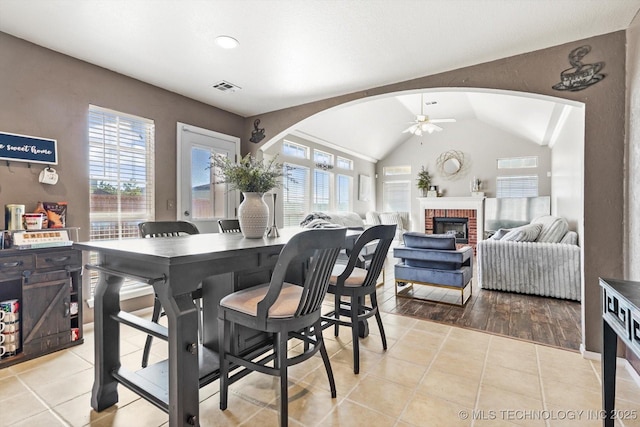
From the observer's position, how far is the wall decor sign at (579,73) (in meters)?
2.40

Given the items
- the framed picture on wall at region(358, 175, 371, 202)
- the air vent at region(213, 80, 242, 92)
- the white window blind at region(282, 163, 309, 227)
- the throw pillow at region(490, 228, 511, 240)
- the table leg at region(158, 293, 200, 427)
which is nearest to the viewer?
the table leg at region(158, 293, 200, 427)

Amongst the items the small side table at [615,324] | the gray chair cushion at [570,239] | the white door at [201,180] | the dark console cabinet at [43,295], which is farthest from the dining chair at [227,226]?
the gray chair cushion at [570,239]

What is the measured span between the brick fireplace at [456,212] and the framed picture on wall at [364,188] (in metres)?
1.48

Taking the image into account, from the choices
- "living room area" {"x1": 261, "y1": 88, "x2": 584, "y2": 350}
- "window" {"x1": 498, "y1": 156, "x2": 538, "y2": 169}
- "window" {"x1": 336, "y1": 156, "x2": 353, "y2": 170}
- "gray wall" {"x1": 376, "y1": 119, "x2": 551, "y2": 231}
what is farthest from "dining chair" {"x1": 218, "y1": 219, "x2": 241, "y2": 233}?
"window" {"x1": 498, "y1": 156, "x2": 538, "y2": 169}

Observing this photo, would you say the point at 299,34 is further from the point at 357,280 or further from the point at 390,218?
the point at 390,218

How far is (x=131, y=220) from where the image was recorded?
332cm

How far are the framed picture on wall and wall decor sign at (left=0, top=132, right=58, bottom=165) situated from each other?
23.1 ft

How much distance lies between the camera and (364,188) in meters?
9.02

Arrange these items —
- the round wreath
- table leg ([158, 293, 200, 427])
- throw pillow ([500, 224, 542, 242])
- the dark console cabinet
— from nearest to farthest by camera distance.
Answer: table leg ([158, 293, 200, 427]) < the dark console cabinet < throw pillow ([500, 224, 542, 242]) < the round wreath

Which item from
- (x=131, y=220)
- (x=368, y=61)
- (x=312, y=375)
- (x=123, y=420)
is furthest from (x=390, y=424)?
(x=131, y=220)

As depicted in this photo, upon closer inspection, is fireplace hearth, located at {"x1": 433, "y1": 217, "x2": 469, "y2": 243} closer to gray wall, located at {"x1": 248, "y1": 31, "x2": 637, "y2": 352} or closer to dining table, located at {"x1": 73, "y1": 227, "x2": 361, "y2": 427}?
gray wall, located at {"x1": 248, "y1": 31, "x2": 637, "y2": 352}

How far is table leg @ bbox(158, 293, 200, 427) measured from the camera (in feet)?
4.43

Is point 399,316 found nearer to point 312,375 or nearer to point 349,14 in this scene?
point 312,375

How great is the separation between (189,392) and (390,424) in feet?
3.43
